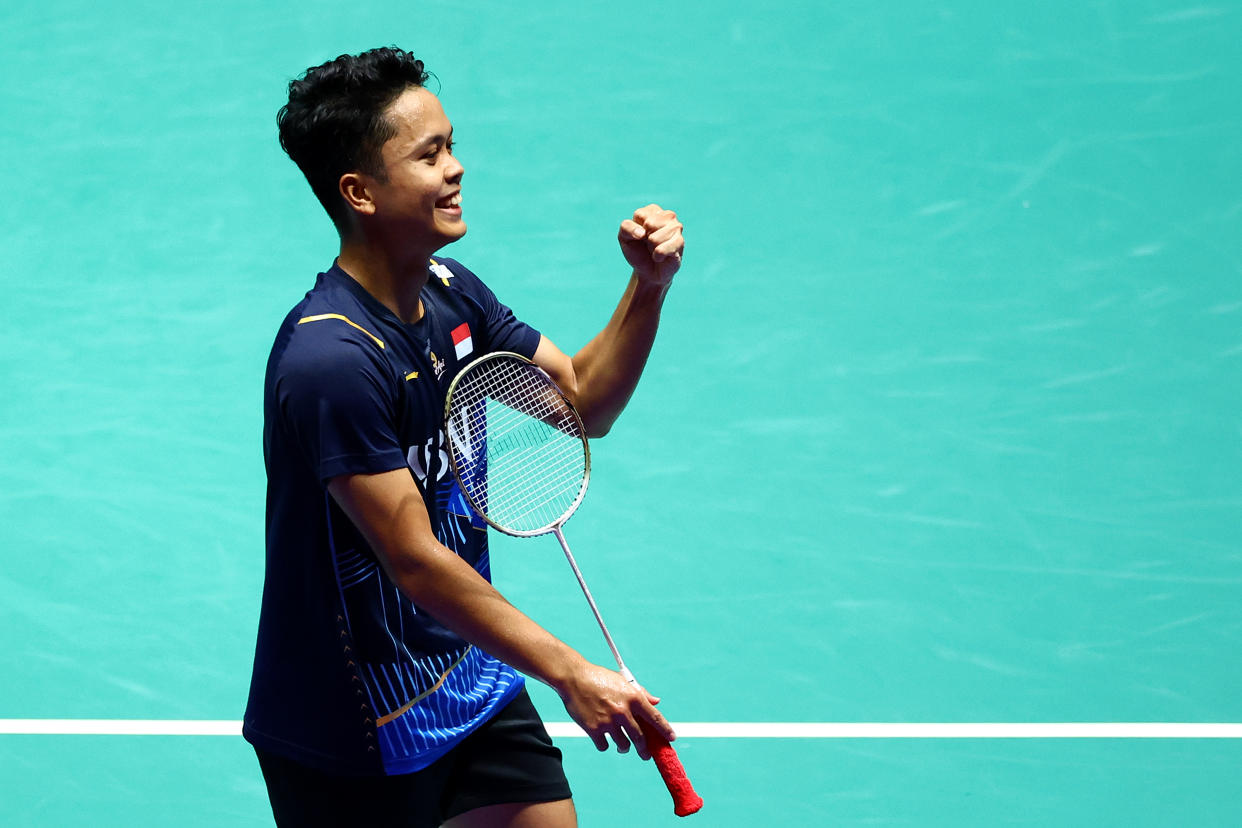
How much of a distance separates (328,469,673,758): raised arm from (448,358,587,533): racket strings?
29 cm

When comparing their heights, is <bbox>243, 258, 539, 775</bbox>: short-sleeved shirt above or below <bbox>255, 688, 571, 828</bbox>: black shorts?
above

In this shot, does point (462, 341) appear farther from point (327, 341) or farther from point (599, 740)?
point (599, 740)

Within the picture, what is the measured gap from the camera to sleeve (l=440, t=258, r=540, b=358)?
3176 millimetres

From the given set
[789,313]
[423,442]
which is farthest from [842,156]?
[423,442]

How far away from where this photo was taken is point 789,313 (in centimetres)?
625

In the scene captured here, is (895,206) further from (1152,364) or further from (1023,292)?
(1152,364)

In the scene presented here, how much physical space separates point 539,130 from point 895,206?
165cm

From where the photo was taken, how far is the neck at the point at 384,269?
9.21ft

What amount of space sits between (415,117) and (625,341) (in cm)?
69

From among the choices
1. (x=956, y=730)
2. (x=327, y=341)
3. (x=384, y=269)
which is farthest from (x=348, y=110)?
(x=956, y=730)

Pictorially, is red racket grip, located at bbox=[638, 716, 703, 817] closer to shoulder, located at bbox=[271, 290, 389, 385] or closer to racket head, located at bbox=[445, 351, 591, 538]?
racket head, located at bbox=[445, 351, 591, 538]

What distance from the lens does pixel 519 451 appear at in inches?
131

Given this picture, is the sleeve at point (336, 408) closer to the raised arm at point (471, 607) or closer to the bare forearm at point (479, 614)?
the raised arm at point (471, 607)

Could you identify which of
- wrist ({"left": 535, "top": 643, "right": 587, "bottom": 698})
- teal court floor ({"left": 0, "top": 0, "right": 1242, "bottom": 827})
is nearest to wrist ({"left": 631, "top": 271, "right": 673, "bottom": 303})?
wrist ({"left": 535, "top": 643, "right": 587, "bottom": 698})
